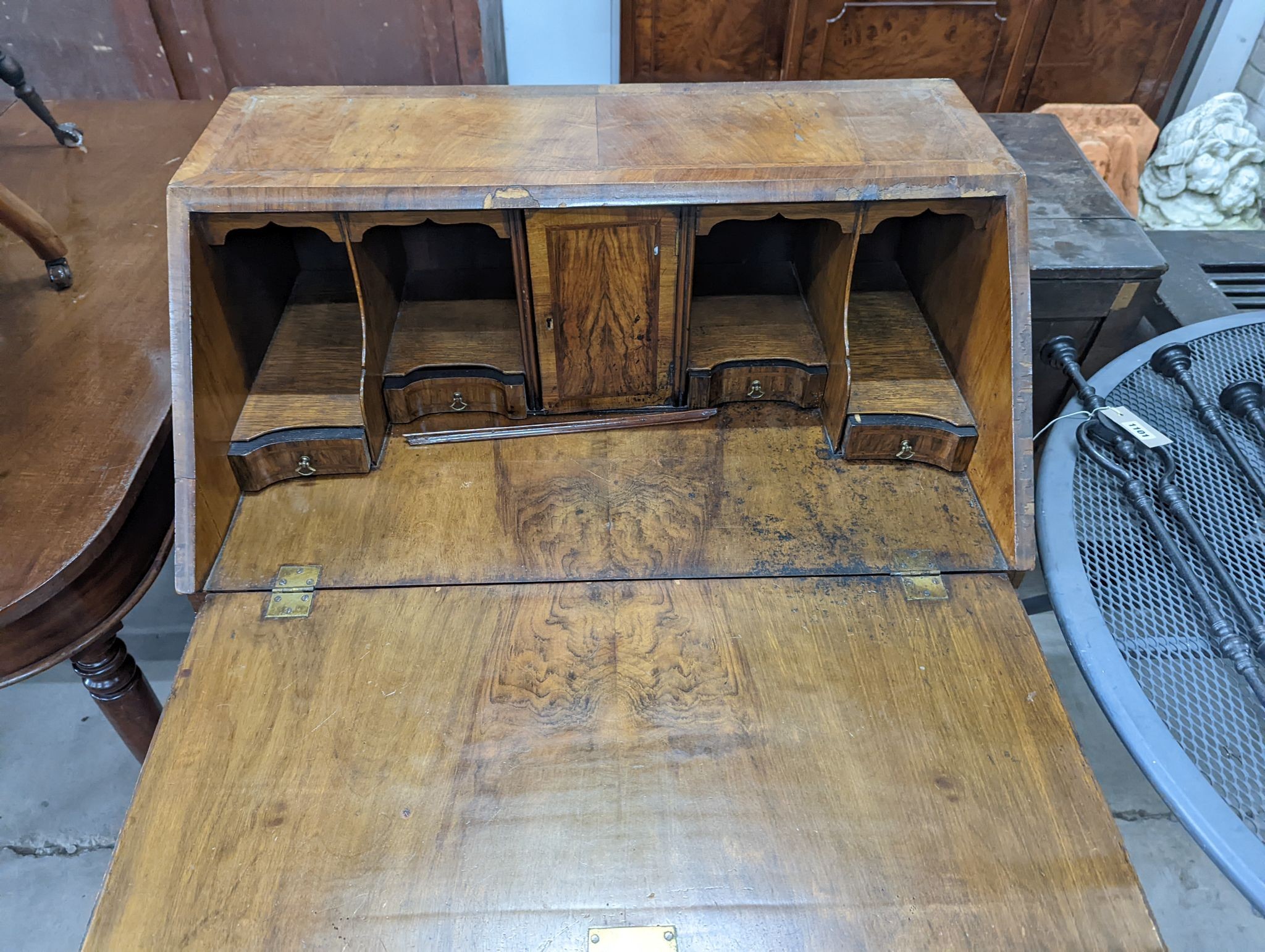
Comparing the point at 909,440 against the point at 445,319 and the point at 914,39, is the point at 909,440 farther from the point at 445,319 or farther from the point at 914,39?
the point at 914,39

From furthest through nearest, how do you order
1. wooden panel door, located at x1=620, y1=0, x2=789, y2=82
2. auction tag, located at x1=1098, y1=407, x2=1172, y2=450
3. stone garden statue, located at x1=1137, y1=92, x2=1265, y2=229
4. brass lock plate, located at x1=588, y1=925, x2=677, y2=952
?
stone garden statue, located at x1=1137, y1=92, x2=1265, y2=229 < wooden panel door, located at x1=620, y1=0, x2=789, y2=82 < auction tag, located at x1=1098, y1=407, x2=1172, y2=450 < brass lock plate, located at x1=588, y1=925, x2=677, y2=952

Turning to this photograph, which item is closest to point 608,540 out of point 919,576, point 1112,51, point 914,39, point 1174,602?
point 919,576

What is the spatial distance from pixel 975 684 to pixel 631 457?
0.63m

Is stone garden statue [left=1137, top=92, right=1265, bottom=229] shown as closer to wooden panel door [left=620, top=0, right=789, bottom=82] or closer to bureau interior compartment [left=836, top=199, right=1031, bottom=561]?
wooden panel door [left=620, top=0, right=789, bottom=82]

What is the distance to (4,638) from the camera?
3.76ft

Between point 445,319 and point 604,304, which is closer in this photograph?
point 604,304

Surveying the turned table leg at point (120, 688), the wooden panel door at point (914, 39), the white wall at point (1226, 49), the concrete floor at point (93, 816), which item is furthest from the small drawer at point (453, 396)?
the white wall at point (1226, 49)

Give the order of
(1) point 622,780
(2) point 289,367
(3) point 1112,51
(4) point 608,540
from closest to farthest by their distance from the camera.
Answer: (1) point 622,780 < (4) point 608,540 < (2) point 289,367 < (3) point 1112,51

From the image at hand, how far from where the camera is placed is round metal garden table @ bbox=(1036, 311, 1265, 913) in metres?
0.97

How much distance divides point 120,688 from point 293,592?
421 millimetres

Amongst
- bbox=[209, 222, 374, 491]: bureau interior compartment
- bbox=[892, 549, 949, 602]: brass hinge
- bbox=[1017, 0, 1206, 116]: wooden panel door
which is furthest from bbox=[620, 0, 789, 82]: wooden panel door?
bbox=[892, 549, 949, 602]: brass hinge

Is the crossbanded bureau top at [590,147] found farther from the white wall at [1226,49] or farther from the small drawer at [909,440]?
the white wall at [1226,49]

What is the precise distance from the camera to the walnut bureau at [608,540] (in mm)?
947

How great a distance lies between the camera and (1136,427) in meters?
1.31
